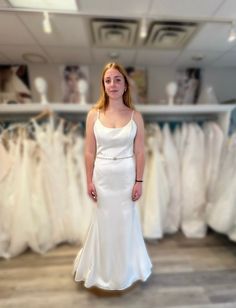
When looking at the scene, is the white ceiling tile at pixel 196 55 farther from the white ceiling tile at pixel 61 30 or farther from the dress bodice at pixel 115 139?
the dress bodice at pixel 115 139

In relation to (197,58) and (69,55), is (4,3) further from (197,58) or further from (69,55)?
(197,58)

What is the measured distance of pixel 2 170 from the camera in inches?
60.0

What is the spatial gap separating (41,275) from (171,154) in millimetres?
1350

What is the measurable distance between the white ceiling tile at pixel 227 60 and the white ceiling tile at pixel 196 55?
60 millimetres

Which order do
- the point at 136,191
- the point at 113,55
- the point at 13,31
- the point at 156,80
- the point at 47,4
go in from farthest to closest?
the point at 156,80 < the point at 113,55 < the point at 13,31 < the point at 47,4 < the point at 136,191

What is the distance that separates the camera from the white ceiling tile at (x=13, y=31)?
1262 millimetres

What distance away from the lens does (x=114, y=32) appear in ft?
4.76

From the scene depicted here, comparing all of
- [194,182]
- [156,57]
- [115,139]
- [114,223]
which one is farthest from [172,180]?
[156,57]

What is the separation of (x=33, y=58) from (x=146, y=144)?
49.3 inches

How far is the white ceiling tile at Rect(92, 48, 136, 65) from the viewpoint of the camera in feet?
5.50

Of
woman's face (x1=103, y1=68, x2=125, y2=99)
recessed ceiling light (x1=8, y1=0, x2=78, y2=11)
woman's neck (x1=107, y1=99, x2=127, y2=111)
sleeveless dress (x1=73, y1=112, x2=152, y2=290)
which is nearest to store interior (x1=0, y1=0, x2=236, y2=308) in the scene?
recessed ceiling light (x1=8, y1=0, x2=78, y2=11)

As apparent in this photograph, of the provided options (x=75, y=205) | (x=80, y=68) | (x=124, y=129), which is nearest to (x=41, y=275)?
(x=75, y=205)

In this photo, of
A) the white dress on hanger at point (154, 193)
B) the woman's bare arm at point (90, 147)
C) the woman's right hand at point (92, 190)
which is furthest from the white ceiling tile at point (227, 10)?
the woman's right hand at point (92, 190)

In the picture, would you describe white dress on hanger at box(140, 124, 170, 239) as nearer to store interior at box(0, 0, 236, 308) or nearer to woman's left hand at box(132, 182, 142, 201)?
store interior at box(0, 0, 236, 308)
